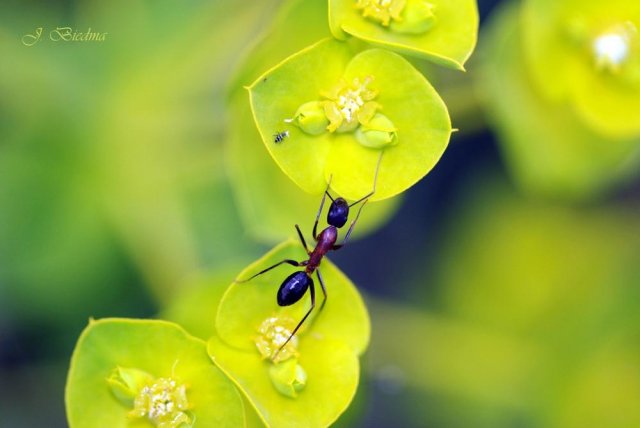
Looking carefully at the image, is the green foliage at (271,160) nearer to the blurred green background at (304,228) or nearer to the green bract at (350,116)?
the blurred green background at (304,228)

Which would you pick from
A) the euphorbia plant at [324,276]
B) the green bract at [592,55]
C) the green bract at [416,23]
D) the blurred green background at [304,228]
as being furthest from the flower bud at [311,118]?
the green bract at [592,55]

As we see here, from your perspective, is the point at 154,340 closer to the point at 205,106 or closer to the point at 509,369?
the point at 205,106

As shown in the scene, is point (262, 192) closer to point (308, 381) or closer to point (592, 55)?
point (308, 381)

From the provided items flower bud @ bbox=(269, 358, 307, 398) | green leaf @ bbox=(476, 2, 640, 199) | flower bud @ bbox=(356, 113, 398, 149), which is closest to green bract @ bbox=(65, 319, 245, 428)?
flower bud @ bbox=(269, 358, 307, 398)

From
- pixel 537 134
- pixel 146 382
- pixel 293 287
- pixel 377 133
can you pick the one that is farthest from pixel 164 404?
pixel 537 134

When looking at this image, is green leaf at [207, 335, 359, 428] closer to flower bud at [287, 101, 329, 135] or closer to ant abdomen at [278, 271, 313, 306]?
ant abdomen at [278, 271, 313, 306]
